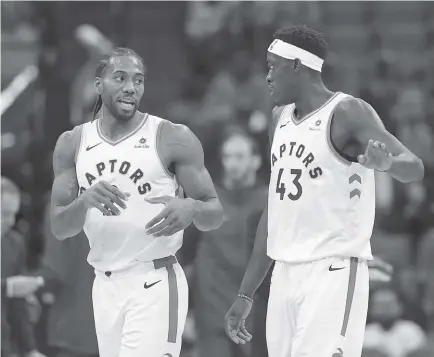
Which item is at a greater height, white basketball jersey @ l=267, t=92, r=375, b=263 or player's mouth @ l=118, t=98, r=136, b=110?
player's mouth @ l=118, t=98, r=136, b=110

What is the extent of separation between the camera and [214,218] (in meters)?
4.25

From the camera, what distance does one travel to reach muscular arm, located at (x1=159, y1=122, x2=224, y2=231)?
14.0 ft

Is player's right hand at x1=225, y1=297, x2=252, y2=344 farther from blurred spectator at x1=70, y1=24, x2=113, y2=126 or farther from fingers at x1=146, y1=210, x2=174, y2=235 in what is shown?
blurred spectator at x1=70, y1=24, x2=113, y2=126

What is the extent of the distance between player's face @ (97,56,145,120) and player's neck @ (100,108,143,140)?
0.04 meters

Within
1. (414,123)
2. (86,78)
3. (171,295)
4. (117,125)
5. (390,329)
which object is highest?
(86,78)

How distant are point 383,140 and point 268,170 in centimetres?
297

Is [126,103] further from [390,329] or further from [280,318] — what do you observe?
[390,329]

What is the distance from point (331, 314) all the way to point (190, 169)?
102cm

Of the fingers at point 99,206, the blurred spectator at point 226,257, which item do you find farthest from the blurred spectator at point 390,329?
the fingers at point 99,206

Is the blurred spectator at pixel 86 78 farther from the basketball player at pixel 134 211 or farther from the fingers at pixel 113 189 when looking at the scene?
the fingers at pixel 113 189

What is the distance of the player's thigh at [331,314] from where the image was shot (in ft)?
13.0

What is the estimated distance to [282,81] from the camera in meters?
4.27

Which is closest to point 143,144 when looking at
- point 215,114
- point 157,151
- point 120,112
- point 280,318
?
point 157,151

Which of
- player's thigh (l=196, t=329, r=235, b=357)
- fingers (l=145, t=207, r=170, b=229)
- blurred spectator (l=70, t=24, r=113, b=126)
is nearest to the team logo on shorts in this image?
fingers (l=145, t=207, r=170, b=229)
